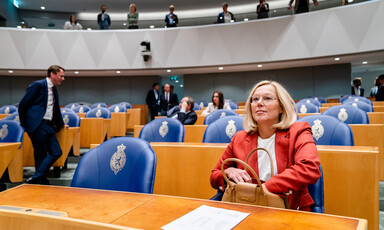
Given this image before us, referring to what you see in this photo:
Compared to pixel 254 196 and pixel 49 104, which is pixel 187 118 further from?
pixel 254 196

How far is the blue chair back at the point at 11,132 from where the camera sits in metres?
3.45

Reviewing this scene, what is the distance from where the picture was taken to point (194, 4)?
13.6 m

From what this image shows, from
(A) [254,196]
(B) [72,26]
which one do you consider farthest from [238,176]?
(B) [72,26]

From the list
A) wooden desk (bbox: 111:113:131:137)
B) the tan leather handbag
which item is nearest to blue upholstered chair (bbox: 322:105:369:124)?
the tan leather handbag

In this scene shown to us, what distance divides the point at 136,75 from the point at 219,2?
5.14m

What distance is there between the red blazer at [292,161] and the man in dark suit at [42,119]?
8.47 ft

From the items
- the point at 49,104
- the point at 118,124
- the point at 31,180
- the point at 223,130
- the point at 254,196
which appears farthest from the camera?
the point at 118,124

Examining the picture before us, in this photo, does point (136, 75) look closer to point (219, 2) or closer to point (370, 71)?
point (219, 2)

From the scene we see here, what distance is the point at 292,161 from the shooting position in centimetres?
150

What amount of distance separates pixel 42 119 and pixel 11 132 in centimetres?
41

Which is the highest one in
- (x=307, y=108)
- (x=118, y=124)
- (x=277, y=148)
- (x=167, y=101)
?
(x=167, y=101)

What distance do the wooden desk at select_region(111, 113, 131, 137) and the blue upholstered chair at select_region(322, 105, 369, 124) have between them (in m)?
4.60

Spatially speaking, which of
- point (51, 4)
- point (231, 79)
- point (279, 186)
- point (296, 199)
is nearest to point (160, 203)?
point (279, 186)

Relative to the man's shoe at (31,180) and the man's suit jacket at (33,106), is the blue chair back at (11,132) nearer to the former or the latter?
the man's suit jacket at (33,106)
